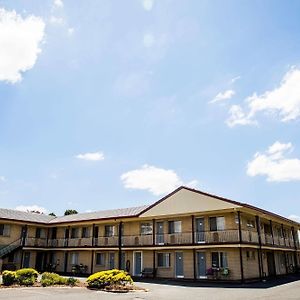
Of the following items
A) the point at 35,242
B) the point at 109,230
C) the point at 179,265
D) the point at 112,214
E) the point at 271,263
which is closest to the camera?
the point at 179,265

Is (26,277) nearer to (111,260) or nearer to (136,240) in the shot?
(136,240)

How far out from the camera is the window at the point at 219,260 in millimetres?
25184

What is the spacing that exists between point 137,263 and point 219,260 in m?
7.73

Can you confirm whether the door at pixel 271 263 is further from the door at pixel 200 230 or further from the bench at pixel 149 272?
the bench at pixel 149 272

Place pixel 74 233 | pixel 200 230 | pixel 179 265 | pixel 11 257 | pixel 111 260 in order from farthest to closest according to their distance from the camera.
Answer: pixel 74 233 < pixel 11 257 < pixel 111 260 < pixel 179 265 < pixel 200 230

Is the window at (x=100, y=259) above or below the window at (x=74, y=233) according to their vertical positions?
below

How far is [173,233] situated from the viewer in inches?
1110

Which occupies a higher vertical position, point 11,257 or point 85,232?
point 85,232

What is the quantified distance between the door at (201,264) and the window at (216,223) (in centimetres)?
207

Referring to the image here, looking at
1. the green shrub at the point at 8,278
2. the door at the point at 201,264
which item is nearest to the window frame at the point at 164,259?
the door at the point at 201,264

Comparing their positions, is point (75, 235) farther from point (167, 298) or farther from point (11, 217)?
point (167, 298)

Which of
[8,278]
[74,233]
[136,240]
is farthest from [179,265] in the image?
[74,233]

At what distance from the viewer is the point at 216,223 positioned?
26547 millimetres

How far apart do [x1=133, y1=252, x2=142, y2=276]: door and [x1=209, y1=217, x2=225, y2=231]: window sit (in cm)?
713
